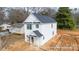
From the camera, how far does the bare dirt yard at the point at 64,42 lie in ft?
7.04

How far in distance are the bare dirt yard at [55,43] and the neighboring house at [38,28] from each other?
1.9 inches

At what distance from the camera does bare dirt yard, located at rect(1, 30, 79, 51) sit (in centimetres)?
215

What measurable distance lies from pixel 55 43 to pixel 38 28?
218 mm

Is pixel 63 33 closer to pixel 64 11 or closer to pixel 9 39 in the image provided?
pixel 64 11

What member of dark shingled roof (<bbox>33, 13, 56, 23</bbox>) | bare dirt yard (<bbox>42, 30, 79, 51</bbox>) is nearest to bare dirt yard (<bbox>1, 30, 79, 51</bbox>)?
bare dirt yard (<bbox>42, 30, 79, 51</bbox>)

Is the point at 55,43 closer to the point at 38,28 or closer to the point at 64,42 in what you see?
the point at 64,42

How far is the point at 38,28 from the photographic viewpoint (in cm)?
215

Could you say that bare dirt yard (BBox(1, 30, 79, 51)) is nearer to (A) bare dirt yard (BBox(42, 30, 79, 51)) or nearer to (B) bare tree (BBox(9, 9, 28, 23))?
(A) bare dirt yard (BBox(42, 30, 79, 51))

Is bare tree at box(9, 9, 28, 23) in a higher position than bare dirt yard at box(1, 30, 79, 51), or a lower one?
higher

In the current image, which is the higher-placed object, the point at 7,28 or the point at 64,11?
the point at 64,11
